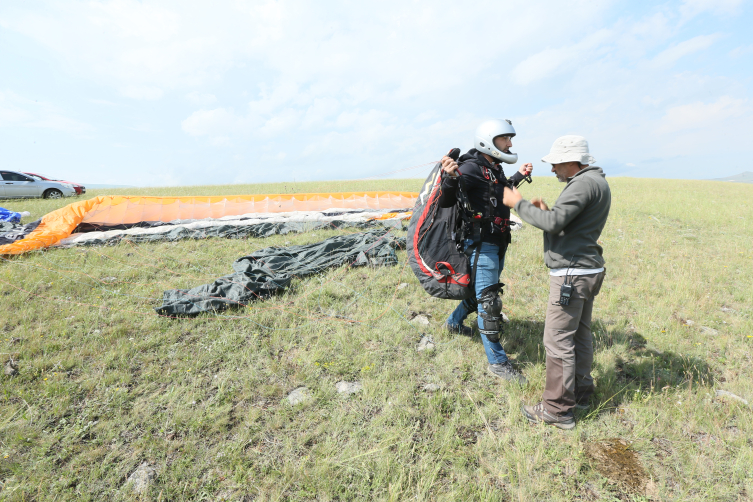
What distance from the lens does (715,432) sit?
3.05 meters

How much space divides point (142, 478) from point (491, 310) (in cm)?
332

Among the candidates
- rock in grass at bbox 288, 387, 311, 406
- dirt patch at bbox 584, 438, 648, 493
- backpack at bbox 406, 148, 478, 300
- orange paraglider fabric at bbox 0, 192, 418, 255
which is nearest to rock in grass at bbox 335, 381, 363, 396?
rock in grass at bbox 288, 387, 311, 406

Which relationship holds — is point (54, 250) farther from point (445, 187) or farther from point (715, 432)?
point (715, 432)

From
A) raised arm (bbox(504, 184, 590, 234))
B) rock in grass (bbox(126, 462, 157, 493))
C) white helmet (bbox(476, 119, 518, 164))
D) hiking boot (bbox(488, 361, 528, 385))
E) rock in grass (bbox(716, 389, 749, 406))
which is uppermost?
white helmet (bbox(476, 119, 518, 164))

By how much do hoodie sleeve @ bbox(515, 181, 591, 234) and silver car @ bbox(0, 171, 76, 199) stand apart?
24.0 m

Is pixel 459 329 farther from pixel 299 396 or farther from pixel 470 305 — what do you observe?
pixel 299 396

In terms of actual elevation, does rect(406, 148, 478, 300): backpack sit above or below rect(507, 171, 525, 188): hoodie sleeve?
below

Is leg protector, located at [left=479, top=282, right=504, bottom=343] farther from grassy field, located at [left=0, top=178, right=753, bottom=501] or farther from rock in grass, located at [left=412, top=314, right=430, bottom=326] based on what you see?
rock in grass, located at [left=412, top=314, right=430, bottom=326]

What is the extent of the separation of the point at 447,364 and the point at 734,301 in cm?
561

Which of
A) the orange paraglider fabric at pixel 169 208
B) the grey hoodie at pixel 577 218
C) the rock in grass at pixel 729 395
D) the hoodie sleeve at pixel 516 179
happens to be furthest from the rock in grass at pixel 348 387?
the orange paraglider fabric at pixel 169 208

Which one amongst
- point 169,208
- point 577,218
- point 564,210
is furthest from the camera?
point 169,208

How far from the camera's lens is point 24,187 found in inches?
687

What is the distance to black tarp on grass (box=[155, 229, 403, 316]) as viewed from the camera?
5.14 m

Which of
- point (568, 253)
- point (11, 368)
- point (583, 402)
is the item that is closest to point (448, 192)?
point (568, 253)
